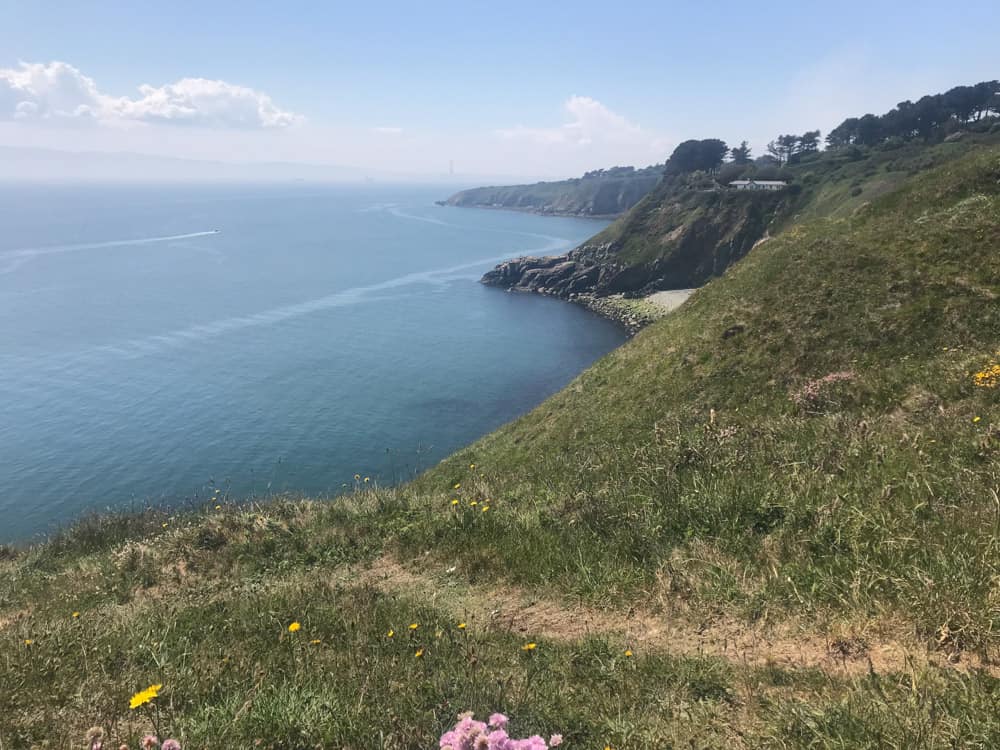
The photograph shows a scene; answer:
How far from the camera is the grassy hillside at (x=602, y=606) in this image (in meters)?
4.65

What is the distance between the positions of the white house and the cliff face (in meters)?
7.50

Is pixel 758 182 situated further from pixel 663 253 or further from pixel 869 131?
pixel 869 131

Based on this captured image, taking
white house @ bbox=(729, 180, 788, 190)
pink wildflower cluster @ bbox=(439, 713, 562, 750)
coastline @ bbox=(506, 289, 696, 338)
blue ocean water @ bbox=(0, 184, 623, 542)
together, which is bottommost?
blue ocean water @ bbox=(0, 184, 623, 542)

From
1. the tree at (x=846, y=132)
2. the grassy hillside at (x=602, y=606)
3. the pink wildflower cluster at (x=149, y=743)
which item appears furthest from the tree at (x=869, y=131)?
the pink wildflower cluster at (x=149, y=743)

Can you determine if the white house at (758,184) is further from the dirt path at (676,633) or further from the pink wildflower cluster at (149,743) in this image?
the pink wildflower cluster at (149,743)

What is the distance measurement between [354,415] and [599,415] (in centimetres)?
4148

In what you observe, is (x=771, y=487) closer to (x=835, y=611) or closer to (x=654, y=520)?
(x=654, y=520)

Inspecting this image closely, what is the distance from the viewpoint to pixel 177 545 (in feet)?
40.7

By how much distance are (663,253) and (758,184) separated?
42.1 metres

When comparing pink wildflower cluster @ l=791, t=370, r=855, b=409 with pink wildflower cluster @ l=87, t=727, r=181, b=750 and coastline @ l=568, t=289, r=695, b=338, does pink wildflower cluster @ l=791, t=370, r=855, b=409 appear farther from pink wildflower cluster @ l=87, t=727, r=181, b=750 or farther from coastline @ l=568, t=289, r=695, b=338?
coastline @ l=568, t=289, r=695, b=338

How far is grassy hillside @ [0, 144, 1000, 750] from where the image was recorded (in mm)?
4648

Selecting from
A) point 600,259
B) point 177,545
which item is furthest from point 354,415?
point 600,259

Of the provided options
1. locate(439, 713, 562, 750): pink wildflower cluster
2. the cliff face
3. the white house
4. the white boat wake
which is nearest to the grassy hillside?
locate(439, 713, 562, 750): pink wildflower cluster

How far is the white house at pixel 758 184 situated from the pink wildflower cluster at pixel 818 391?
141636mm
